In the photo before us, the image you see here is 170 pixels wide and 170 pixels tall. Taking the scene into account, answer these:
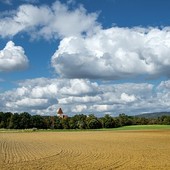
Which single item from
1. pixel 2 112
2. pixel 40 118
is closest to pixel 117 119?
pixel 40 118

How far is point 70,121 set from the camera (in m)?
161

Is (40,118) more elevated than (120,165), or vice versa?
(40,118)

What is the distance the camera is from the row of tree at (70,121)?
155 m

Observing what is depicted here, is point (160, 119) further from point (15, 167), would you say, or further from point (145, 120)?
point (15, 167)

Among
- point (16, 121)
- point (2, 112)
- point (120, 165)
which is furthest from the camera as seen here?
point (2, 112)

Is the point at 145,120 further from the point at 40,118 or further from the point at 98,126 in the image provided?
the point at 40,118

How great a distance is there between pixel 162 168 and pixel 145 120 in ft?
511

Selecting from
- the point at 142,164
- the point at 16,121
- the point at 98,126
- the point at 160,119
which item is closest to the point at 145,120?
the point at 160,119

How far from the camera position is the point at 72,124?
158500 millimetres

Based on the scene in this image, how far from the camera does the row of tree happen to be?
155 metres

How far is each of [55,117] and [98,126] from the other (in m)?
28.3

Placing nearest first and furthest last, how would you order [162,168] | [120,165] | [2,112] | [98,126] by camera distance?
1. [162,168]
2. [120,165]
3. [98,126]
4. [2,112]

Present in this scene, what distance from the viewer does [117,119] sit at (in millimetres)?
164000

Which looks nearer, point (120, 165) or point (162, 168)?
point (162, 168)
